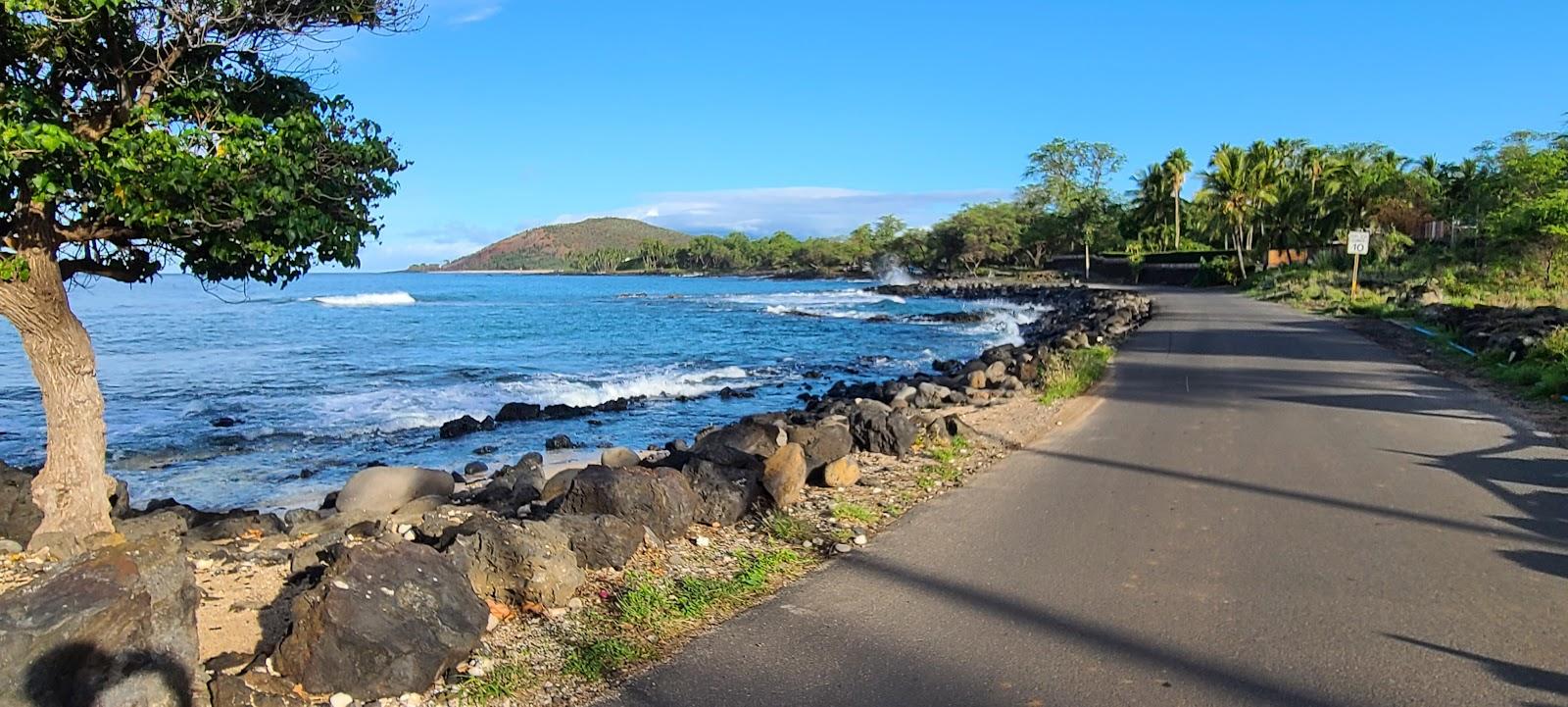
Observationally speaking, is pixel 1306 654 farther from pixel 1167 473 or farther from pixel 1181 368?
pixel 1181 368

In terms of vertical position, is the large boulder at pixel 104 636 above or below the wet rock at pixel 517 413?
above

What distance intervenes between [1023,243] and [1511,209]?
67.6 m

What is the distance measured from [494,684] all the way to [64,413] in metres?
4.09

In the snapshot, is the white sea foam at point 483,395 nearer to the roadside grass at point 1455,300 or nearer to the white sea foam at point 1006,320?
the white sea foam at point 1006,320

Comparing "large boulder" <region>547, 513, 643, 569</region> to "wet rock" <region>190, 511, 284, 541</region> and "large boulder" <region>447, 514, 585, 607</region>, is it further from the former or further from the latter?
"wet rock" <region>190, 511, 284, 541</region>

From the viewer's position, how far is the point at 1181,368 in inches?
612

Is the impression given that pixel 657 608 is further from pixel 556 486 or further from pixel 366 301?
pixel 366 301

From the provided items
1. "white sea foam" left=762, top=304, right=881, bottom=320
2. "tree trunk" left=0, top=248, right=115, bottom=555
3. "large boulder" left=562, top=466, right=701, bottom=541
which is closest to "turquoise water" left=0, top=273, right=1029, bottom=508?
"tree trunk" left=0, top=248, right=115, bottom=555

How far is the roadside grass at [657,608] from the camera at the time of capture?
14.3ft

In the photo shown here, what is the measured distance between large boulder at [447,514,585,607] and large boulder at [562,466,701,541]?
0.97 meters

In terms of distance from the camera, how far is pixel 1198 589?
16.9 feet

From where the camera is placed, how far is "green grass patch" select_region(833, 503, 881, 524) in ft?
22.5

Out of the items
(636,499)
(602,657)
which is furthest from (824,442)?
(602,657)

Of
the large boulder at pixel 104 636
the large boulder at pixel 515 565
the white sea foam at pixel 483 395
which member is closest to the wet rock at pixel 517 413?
the white sea foam at pixel 483 395
